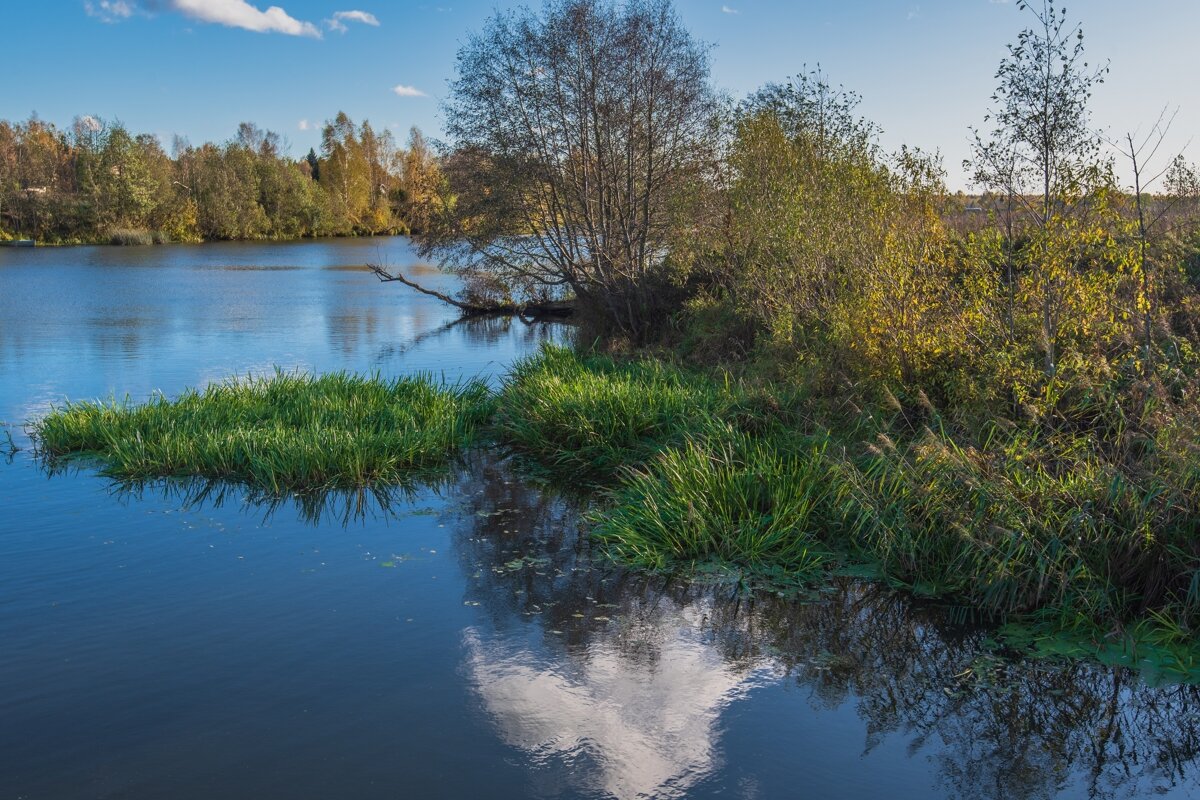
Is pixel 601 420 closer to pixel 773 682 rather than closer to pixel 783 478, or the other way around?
pixel 783 478

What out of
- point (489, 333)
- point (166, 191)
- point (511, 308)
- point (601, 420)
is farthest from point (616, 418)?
point (166, 191)

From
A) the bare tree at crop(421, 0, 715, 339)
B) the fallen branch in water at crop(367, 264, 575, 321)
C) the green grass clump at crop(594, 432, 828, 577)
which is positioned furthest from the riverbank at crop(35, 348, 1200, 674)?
the fallen branch in water at crop(367, 264, 575, 321)

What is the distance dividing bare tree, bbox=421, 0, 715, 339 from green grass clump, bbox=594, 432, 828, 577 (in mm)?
12176

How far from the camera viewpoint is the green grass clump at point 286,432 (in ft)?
38.6

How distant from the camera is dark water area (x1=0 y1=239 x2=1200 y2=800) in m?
5.55

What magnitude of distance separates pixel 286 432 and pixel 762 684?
316 inches

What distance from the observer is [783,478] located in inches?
374

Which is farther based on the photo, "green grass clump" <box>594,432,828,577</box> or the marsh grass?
the marsh grass

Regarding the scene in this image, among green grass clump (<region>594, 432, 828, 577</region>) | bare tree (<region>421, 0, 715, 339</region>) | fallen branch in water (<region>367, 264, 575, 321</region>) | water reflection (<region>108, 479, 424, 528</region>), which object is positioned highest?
bare tree (<region>421, 0, 715, 339</region>)

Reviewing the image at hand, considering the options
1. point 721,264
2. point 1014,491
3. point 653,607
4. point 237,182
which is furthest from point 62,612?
point 237,182

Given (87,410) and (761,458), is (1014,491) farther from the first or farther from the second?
(87,410)

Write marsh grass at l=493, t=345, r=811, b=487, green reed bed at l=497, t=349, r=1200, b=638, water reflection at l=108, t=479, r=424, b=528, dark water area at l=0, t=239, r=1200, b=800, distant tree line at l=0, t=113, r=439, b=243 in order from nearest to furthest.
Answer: dark water area at l=0, t=239, r=1200, b=800
green reed bed at l=497, t=349, r=1200, b=638
water reflection at l=108, t=479, r=424, b=528
marsh grass at l=493, t=345, r=811, b=487
distant tree line at l=0, t=113, r=439, b=243

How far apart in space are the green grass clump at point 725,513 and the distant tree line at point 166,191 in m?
63.3

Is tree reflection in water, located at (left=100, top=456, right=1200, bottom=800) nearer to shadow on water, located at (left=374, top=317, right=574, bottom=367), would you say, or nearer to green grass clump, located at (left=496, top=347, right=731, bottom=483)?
green grass clump, located at (left=496, top=347, right=731, bottom=483)
